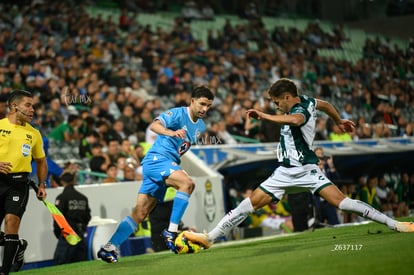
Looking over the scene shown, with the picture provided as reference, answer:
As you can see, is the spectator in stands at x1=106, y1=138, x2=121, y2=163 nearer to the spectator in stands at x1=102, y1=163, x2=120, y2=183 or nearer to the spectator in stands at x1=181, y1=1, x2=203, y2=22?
the spectator in stands at x1=102, y1=163, x2=120, y2=183

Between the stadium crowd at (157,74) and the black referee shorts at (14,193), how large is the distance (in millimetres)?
3097

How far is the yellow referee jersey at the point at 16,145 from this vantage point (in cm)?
859

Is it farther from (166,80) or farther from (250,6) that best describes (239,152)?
(250,6)

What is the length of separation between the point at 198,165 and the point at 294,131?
6817 millimetres

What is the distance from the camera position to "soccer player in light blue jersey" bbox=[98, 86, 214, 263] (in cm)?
949

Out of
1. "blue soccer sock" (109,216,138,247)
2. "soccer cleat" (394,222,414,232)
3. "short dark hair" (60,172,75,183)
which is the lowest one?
"soccer cleat" (394,222,414,232)

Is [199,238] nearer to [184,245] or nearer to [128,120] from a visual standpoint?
[184,245]

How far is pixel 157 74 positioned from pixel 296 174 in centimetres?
1349

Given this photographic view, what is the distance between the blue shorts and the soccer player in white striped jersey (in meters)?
0.83

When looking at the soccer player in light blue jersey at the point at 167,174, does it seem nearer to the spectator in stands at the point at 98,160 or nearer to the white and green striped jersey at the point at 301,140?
the white and green striped jersey at the point at 301,140

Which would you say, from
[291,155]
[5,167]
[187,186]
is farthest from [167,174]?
[5,167]

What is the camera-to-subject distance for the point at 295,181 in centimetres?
917

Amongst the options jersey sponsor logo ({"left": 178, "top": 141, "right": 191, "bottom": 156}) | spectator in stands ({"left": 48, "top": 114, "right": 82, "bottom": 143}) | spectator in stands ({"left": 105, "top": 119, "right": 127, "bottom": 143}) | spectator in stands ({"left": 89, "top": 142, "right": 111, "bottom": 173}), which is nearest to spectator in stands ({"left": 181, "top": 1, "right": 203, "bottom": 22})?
spectator in stands ({"left": 105, "top": 119, "right": 127, "bottom": 143})

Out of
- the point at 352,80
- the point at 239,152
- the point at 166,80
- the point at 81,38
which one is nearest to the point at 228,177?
the point at 239,152
